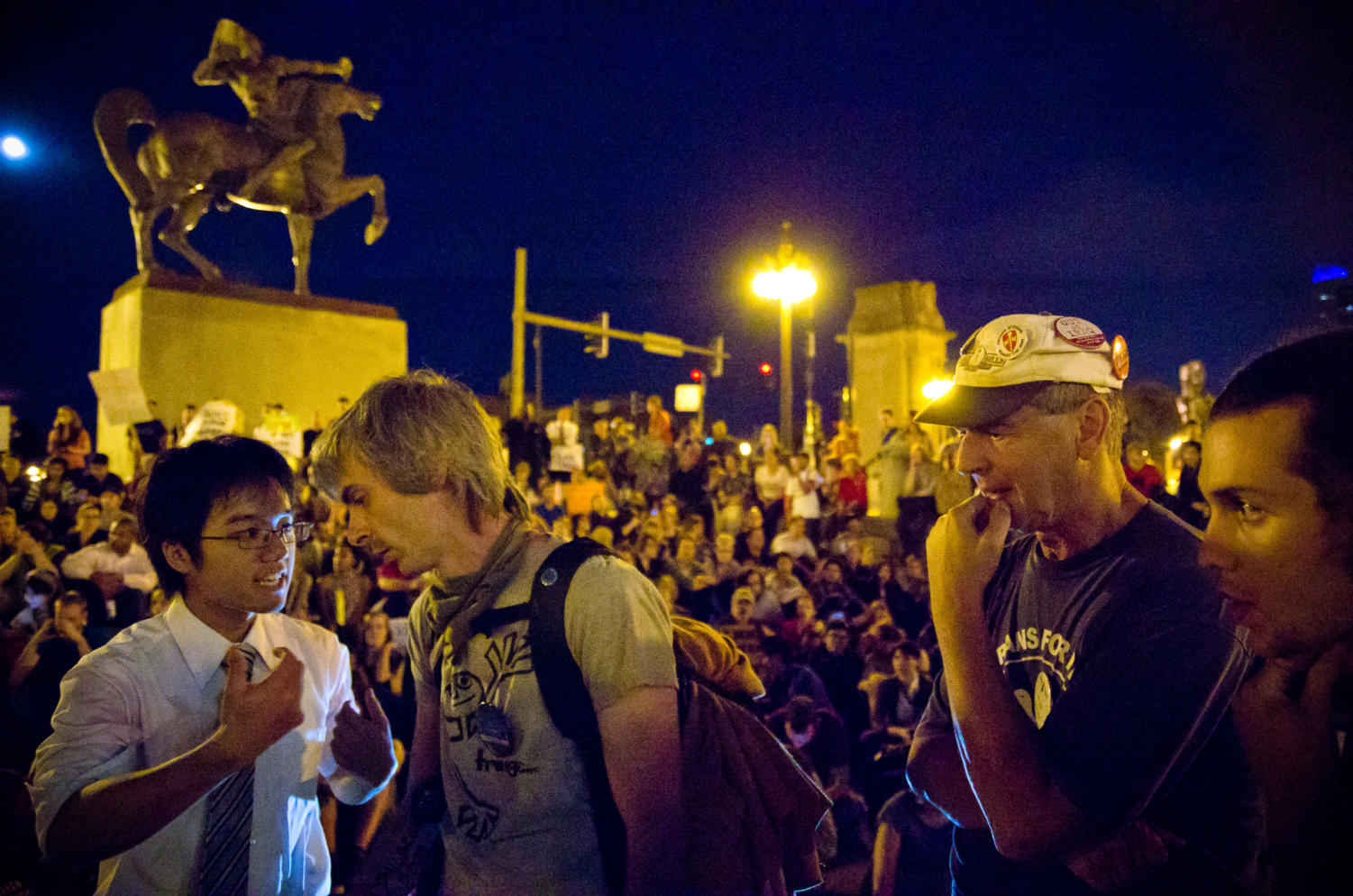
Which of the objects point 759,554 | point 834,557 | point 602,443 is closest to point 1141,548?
→ point 834,557

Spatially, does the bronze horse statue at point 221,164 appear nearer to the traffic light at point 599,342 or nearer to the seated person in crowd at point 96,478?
the seated person in crowd at point 96,478

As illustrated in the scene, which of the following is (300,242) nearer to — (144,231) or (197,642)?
(144,231)

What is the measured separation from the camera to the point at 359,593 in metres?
7.68

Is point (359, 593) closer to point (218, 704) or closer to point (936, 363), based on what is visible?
point (218, 704)

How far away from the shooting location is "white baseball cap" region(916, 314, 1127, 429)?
191 cm

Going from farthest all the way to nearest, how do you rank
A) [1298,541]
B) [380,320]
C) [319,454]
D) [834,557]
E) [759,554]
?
[380,320]
[759,554]
[834,557]
[319,454]
[1298,541]

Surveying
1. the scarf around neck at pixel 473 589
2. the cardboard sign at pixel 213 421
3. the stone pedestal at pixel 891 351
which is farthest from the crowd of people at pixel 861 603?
the stone pedestal at pixel 891 351

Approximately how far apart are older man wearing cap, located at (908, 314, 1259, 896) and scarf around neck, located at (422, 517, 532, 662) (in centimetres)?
99

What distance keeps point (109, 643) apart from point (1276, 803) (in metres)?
2.58

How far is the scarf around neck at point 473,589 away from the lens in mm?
1950

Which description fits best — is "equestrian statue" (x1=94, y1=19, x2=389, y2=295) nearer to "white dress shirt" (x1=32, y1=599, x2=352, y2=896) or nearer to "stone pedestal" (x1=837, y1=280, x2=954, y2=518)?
"stone pedestal" (x1=837, y1=280, x2=954, y2=518)

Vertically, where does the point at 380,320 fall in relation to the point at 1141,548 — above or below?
above

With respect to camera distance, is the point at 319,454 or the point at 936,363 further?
the point at 936,363

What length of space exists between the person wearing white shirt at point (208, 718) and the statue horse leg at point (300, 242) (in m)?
13.2
